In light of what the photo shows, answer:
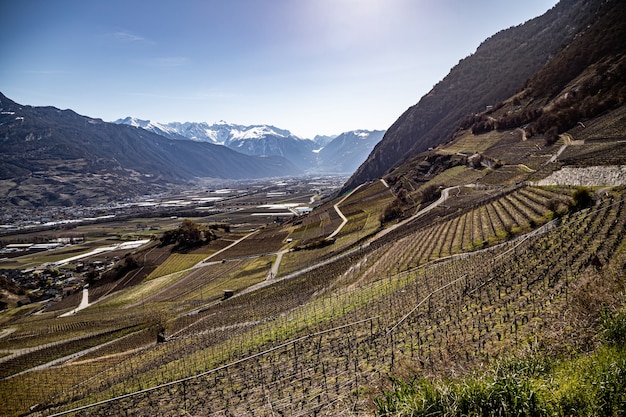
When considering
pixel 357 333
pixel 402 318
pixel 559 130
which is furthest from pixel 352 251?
pixel 559 130

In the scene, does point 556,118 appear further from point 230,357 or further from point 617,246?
point 230,357

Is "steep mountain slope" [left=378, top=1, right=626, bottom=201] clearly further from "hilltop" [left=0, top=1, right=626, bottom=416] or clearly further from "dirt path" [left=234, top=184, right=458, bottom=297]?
"dirt path" [left=234, top=184, right=458, bottom=297]

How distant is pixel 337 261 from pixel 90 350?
3823cm

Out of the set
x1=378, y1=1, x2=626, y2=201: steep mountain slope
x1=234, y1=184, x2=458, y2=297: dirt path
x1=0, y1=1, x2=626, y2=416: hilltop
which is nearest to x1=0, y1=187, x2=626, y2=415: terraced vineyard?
x1=0, y1=1, x2=626, y2=416: hilltop

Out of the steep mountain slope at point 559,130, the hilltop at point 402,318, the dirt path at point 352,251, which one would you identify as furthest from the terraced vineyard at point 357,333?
the steep mountain slope at point 559,130

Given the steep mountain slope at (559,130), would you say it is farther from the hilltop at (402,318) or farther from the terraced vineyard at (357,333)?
the terraced vineyard at (357,333)

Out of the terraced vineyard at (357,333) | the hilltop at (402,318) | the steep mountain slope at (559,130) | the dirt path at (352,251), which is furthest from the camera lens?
the dirt path at (352,251)

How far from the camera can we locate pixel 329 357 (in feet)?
56.5

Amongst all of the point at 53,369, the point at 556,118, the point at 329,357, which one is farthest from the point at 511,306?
the point at 556,118

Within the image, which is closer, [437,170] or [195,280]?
[195,280]

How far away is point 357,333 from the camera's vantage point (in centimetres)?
1967

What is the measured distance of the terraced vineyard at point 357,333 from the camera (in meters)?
13.9

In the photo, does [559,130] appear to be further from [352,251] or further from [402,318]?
[402,318]

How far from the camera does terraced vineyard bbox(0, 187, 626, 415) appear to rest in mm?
13891
